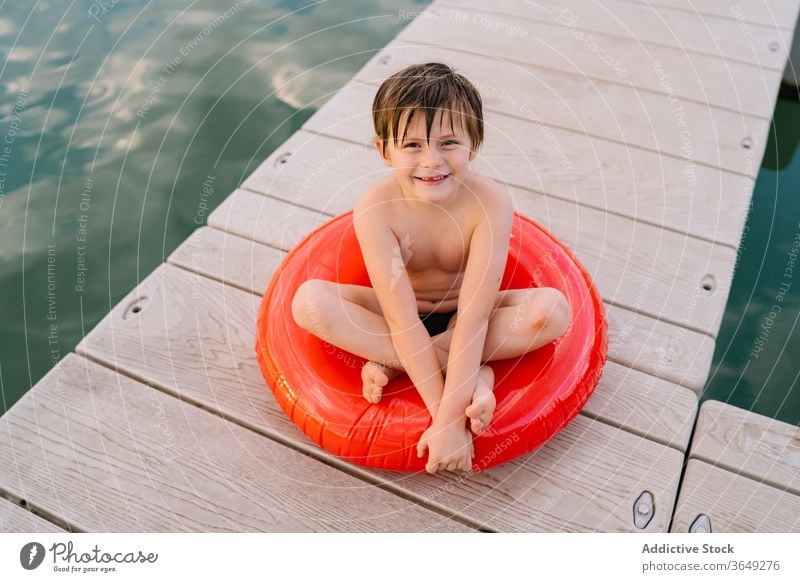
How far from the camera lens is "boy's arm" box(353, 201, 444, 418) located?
3.60 ft

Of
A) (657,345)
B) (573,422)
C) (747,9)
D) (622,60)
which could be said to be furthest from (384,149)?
(747,9)

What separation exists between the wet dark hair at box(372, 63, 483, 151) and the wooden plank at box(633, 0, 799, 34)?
1.83 metres

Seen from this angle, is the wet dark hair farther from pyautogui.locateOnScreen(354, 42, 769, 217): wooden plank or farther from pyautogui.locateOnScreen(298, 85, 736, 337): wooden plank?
pyautogui.locateOnScreen(354, 42, 769, 217): wooden plank

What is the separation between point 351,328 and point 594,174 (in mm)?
963

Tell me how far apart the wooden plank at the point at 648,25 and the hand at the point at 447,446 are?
1708 millimetres

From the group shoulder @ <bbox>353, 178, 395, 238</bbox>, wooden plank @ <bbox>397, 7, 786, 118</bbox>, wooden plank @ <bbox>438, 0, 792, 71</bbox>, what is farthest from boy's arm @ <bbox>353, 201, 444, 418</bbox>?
wooden plank @ <bbox>438, 0, 792, 71</bbox>

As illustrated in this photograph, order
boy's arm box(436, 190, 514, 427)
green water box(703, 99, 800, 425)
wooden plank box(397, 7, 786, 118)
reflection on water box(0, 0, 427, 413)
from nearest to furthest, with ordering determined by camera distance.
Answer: boy's arm box(436, 190, 514, 427) → green water box(703, 99, 800, 425) → reflection on water box(0, 0, 427, 413) → wooden plank box(397, 7, 786, 118)

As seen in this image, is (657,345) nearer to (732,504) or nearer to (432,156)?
(732,504)

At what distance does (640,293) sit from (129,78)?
1921mm

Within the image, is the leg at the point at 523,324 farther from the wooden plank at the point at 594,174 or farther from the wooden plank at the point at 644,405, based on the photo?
the wooden plank at the point at 594,174

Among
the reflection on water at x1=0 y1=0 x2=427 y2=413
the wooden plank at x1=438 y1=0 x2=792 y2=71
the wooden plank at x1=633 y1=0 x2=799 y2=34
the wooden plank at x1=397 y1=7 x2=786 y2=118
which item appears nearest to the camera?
the reflection on water at x1=0 y1=0 x2=427 y2=413

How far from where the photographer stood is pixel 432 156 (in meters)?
1.00
